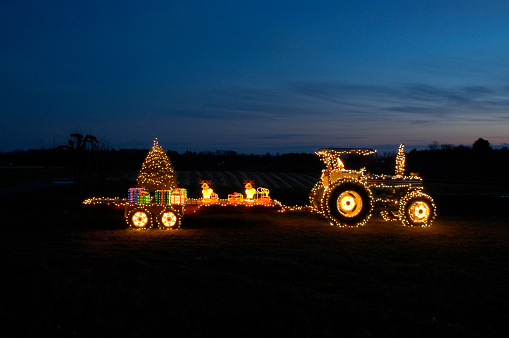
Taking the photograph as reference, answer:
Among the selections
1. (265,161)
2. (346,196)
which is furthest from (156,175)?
(265,161)

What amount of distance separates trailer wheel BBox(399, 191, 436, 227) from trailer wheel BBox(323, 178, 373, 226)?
3.87 ft

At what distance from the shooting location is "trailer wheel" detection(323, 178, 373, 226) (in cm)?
1264

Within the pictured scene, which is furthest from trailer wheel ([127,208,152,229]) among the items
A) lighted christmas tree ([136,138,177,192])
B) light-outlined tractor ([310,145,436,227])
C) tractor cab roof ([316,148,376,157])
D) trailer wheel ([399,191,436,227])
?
trailer wheel ([399,191,436,227])

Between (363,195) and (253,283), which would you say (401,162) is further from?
(253,283)

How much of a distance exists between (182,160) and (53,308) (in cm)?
5174

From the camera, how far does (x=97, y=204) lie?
1248 centimetres

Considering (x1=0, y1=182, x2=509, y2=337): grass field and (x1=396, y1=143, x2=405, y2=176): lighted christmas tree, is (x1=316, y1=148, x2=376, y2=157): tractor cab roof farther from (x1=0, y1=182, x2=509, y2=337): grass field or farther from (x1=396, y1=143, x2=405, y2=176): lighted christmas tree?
(x1=0, y1=182, x2=509, y2=337): grass field

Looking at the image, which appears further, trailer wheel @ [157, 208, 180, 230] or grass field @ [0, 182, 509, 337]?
trailer wheel @ [157, 208, 180, 230]

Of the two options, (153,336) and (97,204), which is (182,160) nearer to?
(97,204)

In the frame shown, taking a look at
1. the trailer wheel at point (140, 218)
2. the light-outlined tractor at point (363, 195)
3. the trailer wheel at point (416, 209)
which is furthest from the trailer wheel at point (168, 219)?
the trailer wheel at point (416, 209)

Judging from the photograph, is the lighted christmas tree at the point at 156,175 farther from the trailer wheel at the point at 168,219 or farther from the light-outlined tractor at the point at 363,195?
the light-outlined tractor at the point at 363,195

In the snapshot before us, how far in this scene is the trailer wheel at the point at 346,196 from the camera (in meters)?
12.6

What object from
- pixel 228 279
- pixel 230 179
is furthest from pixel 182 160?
pixel 228 279

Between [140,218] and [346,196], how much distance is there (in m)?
5.87
